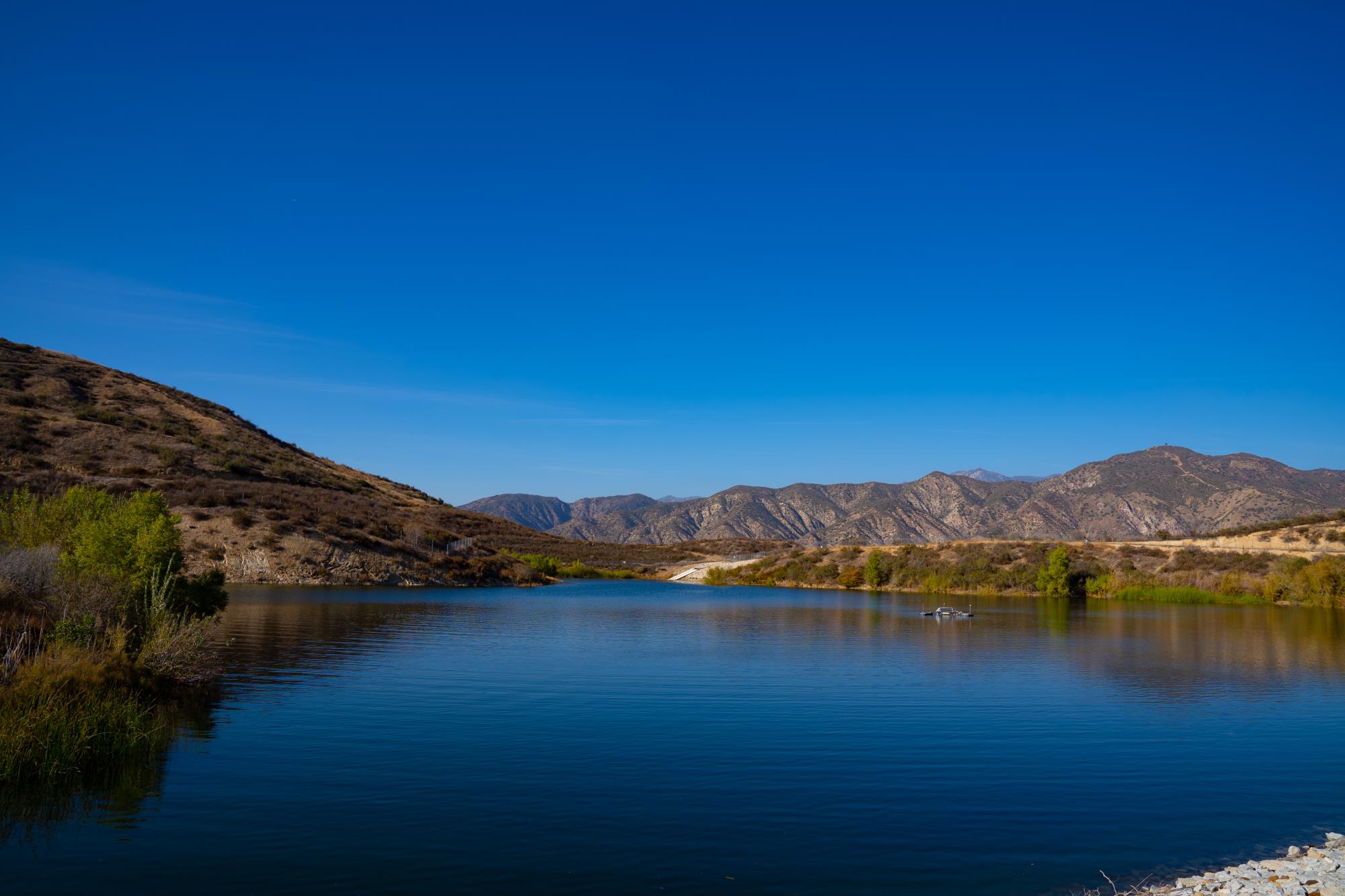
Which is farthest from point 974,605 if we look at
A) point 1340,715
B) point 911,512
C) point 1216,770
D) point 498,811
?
point 911,512

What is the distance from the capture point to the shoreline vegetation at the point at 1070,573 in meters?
59.6

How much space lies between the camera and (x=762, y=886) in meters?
9.75

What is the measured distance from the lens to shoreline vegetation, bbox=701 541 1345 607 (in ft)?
196

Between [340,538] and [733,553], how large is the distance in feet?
240

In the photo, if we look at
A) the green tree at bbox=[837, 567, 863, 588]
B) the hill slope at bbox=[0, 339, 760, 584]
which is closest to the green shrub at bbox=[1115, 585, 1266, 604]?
the green tree at bbox=[837, 567, 863, 588]

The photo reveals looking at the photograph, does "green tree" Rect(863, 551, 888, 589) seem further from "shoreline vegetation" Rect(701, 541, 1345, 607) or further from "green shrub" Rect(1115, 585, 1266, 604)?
"green shrub" Rect(1115, 585, 1266, 604)

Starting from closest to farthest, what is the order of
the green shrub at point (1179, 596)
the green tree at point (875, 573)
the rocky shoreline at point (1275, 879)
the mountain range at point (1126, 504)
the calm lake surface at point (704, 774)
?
the rocky shoreline at point (1275, 879)
the calm lake surface at point (704, 774)
the green shrub at point (1179, 596)
the green tree at point (875, 573)
the mountain range at point (1126, 504)

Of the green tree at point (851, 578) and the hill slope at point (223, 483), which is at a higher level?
the hill slope at point (223, 483)

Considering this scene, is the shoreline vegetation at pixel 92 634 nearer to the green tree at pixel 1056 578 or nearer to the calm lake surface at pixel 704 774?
the calm lake surface at pixel 704 774

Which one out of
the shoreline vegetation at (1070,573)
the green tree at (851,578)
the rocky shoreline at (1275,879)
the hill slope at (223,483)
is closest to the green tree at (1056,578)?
the shoreline vegetation at (1070,573)

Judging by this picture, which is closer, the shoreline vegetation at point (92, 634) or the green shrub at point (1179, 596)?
the shoreline vegetation at point (92, 634)

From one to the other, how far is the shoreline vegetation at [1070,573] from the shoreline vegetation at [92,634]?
62.4m

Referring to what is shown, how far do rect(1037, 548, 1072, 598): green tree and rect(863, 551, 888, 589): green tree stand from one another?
1501cm

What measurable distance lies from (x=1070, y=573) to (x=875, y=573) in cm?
1755
